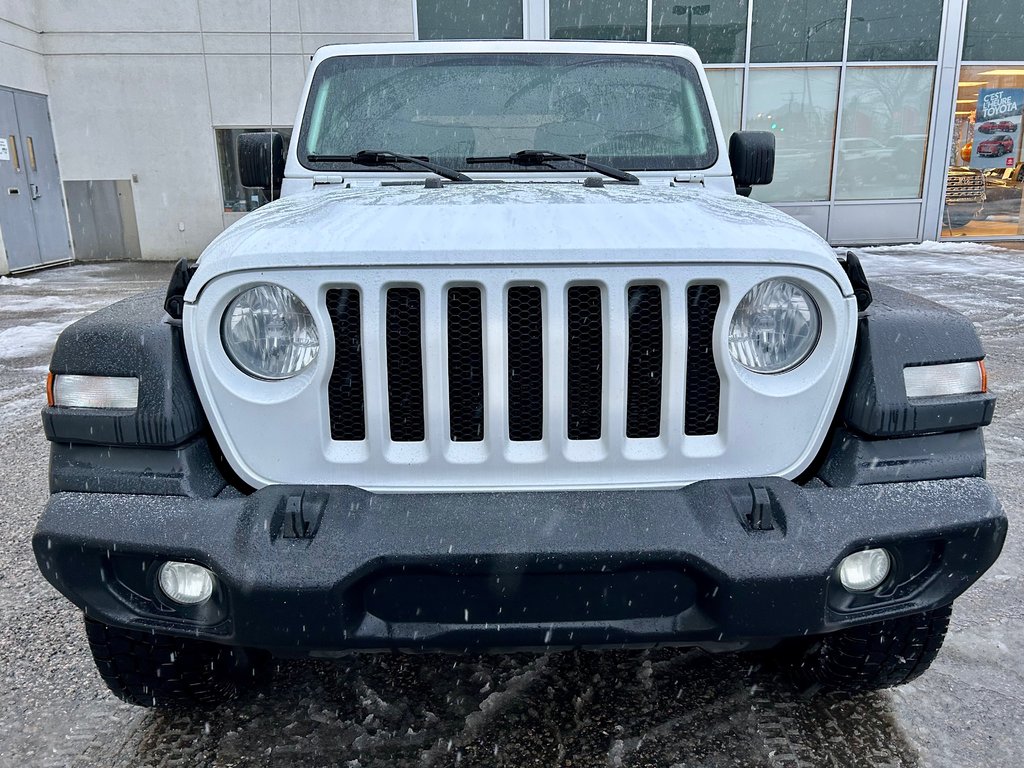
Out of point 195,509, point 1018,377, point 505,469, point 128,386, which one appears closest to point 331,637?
point 195,509

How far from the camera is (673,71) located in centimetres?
338

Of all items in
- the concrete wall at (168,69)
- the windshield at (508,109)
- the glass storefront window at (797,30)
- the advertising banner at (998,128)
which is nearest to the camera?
the windshield at (508,109)

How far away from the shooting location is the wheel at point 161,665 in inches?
80.8

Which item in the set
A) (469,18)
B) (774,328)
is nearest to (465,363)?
(774,328)

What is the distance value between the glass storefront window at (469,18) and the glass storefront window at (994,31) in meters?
7.25

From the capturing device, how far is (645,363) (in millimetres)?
1865

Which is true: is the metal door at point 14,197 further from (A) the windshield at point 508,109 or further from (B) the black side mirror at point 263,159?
(A) the windshield at point 508,109

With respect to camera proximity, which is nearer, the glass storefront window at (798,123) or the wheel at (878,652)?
the wheel at (878,652)

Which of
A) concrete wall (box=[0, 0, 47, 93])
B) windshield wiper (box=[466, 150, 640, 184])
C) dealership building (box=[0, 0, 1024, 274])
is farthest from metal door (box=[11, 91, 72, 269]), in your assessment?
windshield wiper (box=[466, 150, 640, 184])

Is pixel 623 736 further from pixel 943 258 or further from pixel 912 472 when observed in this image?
pixel 943 258

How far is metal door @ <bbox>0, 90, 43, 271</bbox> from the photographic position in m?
11.3

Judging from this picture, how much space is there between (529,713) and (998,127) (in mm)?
14942

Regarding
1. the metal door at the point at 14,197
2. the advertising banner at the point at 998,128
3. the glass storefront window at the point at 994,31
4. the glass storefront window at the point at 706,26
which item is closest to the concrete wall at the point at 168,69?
the metal door at the point at 14,197

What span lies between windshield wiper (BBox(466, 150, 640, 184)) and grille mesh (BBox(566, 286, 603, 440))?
4.01 ft
